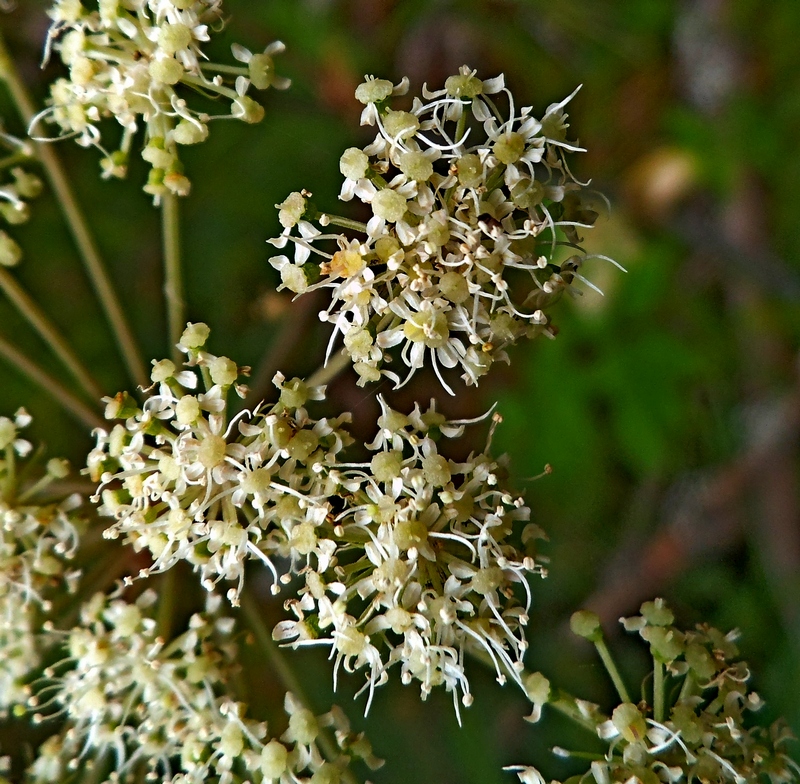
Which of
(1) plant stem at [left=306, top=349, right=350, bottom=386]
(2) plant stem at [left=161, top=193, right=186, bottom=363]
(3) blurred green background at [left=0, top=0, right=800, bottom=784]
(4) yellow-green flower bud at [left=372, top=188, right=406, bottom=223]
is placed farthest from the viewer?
(3) blurred green background at [left=0, top=0, right=800, bottom=784]

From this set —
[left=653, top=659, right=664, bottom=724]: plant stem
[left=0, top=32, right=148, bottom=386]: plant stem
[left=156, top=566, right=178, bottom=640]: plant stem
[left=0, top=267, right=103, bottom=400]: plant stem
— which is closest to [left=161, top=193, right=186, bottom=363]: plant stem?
[left=0, top=32, right=148, bottom=386]: plant stem

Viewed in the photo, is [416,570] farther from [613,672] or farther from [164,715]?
[164,715]

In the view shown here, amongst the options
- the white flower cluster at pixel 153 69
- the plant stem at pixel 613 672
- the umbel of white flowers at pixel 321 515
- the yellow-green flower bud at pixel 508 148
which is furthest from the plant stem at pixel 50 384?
the plant stem at pixel 613 672

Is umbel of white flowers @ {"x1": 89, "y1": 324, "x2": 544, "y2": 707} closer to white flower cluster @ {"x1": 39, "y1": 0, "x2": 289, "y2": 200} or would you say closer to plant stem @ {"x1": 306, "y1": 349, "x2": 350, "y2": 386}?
plant stem @ {"x1": 306, "y1": 349, "x2": 350, "y2": 386}

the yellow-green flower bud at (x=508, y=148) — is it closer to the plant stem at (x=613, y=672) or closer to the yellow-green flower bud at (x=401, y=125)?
the yellow-green flower bud at (x=401, y=125)

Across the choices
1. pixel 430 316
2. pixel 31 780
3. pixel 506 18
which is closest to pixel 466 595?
pixel 430 316
